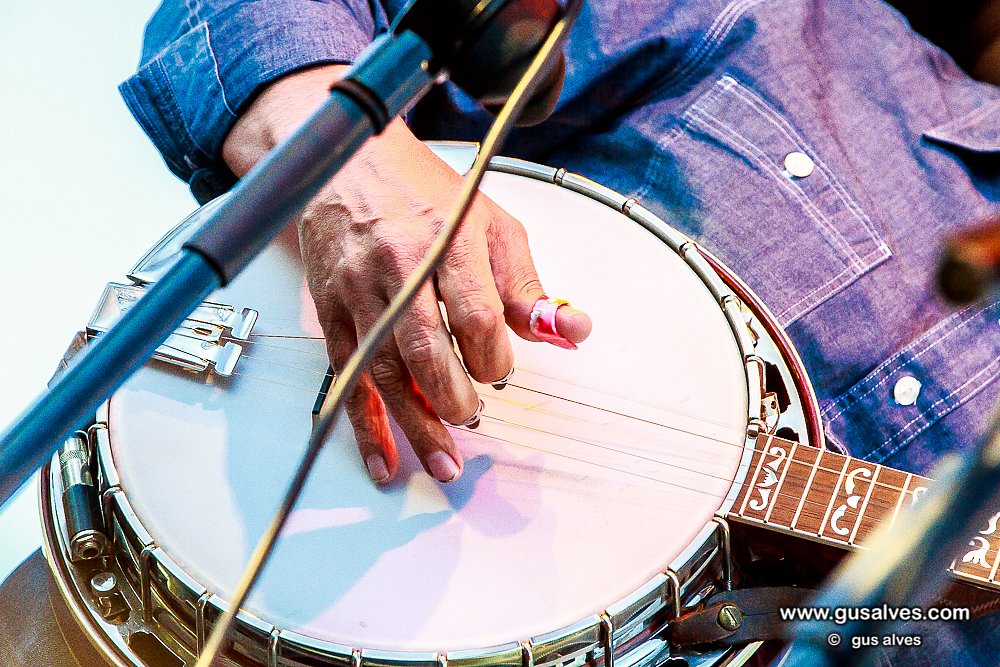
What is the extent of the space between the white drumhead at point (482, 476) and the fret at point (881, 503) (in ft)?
0.31

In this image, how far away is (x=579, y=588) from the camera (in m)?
0.63

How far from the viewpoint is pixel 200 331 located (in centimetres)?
76

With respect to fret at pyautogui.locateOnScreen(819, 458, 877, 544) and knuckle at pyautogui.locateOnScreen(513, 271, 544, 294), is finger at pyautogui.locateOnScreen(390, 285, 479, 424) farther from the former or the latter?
fret at pyautogui.locateOnScreen(819, 458, 877, 544)

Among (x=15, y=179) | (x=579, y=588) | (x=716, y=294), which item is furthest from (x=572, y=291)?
(x=15, y=179)

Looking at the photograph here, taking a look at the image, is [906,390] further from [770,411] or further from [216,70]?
[216,70]

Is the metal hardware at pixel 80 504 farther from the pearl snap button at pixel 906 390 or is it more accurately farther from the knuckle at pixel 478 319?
the pearl snap button at pixel 906 390

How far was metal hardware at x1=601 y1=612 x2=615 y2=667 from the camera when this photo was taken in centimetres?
61

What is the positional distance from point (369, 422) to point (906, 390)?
52cm

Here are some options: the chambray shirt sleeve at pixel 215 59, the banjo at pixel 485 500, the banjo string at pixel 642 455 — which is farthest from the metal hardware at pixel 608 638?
the chambray shirt sleeve at pixel 215 59

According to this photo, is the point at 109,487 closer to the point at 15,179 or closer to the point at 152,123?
the point at 152,123

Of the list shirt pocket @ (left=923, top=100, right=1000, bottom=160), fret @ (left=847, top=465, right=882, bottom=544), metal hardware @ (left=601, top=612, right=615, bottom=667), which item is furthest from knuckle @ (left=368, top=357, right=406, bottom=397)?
shirt pocket @ (left=923, top=100, right=1000, bottom=160)

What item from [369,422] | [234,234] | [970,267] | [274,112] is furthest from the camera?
[274,112]

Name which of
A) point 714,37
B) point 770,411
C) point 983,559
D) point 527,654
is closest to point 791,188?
point 714,37

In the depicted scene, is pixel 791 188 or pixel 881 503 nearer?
pixel 881 503
